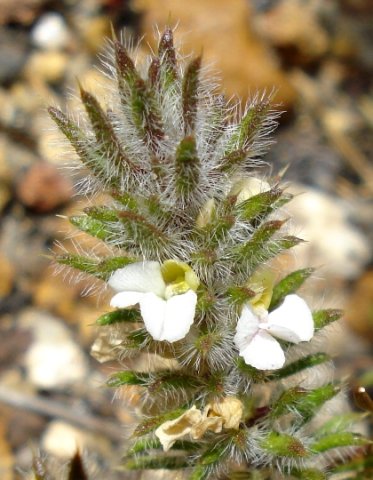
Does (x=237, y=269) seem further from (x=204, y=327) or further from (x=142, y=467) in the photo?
(x=142, y=467)

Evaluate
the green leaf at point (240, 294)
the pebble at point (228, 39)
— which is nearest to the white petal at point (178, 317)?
the green leaf at point (240, 294)

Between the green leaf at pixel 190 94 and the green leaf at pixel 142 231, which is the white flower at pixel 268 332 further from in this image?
the green leaf at pixel 190 94

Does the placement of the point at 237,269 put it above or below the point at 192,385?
above

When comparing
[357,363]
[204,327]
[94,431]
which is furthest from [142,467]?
[357,363]

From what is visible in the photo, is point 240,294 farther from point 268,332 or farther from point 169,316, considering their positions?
point 169,316

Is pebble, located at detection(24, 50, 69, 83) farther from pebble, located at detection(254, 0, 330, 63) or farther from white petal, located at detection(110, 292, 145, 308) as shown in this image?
white petal, located at detection(110, 292, 145, 308)

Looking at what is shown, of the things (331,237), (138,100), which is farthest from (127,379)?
(331,237)
